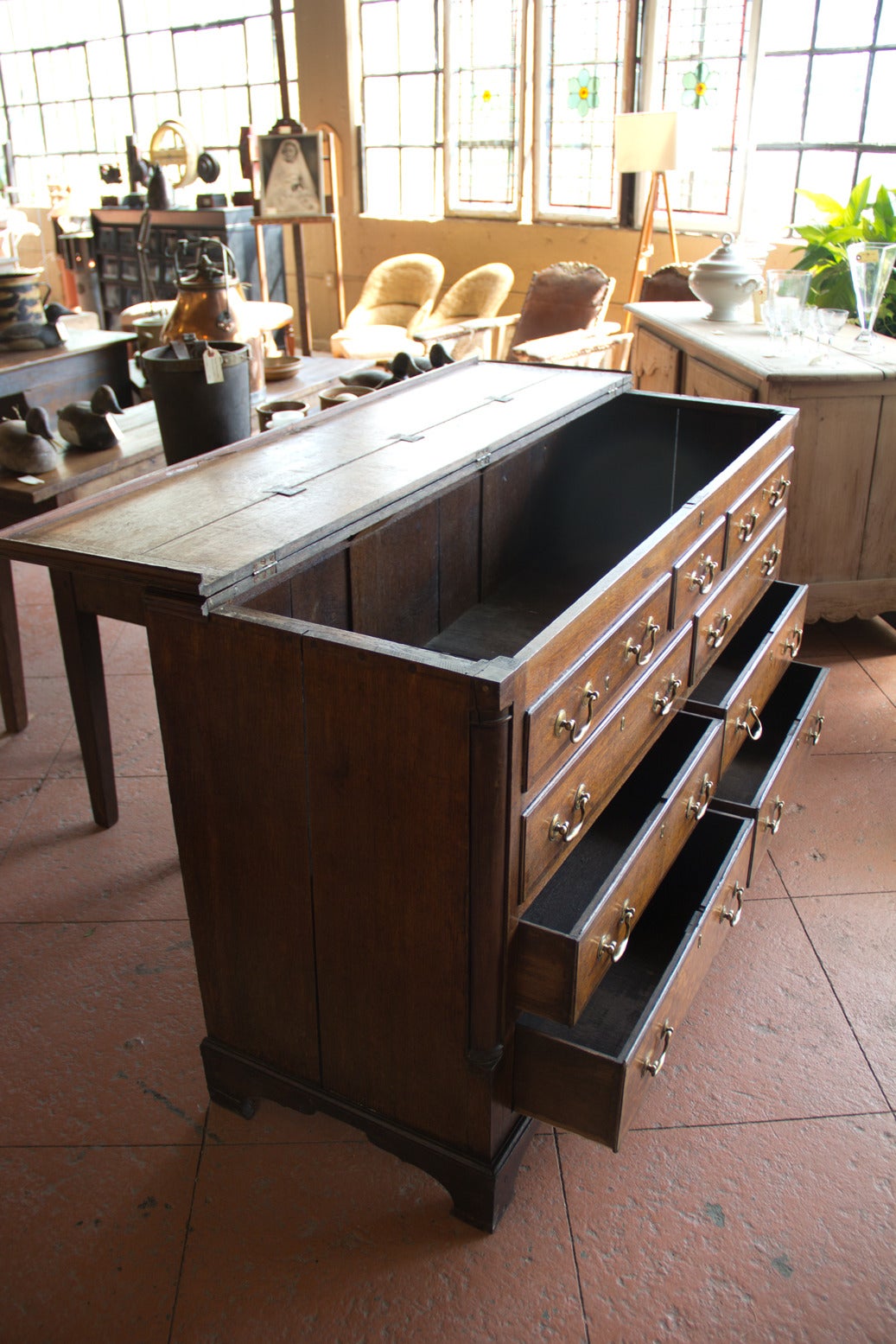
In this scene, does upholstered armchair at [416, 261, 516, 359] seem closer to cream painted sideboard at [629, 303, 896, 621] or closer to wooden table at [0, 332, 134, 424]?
wooden table at [0, 332, 134, 424]

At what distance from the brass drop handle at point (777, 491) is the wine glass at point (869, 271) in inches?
35.8

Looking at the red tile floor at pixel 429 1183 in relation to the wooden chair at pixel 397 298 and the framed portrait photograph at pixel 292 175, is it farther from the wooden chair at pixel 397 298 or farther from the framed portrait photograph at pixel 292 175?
the framed portrait photograph at pixel 292 175

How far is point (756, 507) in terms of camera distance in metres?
2.18

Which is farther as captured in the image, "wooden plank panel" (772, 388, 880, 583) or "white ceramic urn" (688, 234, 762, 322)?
"white ceramic urn" (688, 234, 762, 322)

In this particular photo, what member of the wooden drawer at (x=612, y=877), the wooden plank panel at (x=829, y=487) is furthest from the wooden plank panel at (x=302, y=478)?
the wooden plank panel at (x=829, y=487)

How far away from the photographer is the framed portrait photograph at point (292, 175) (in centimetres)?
582

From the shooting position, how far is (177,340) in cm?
227

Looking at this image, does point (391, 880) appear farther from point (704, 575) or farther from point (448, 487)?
point (704, 575)

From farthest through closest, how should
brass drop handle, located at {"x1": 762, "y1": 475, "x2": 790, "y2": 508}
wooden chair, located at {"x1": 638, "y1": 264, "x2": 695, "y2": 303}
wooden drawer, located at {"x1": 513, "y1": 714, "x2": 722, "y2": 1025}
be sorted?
1. wooden chair, located at {"x1": 638, "y1": 264, "x2": 695, "y2": 303}
2. brass drop handle, located at {"x1": 762, "y1": 475, "x2": 790, "y2": 508}
3. wooden drawer, located at {"x1": 513, "y1": 714, "x2": 722, "y2": 1025}

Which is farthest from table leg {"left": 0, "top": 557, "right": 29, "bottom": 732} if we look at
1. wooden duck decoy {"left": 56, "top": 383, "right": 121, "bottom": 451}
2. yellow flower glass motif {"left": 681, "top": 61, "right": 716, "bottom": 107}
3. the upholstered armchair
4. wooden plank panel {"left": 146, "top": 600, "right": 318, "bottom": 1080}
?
yellow flower glass motif {"left": 681, "top": 61, "right": 716, "bottom": 107}

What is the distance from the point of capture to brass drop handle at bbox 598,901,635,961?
1.41 metres

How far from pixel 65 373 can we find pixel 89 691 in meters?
1.81

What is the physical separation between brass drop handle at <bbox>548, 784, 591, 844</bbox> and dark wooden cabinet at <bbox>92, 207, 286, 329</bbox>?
587cm

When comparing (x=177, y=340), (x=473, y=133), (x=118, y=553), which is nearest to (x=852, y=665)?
(x=177, y=340)
